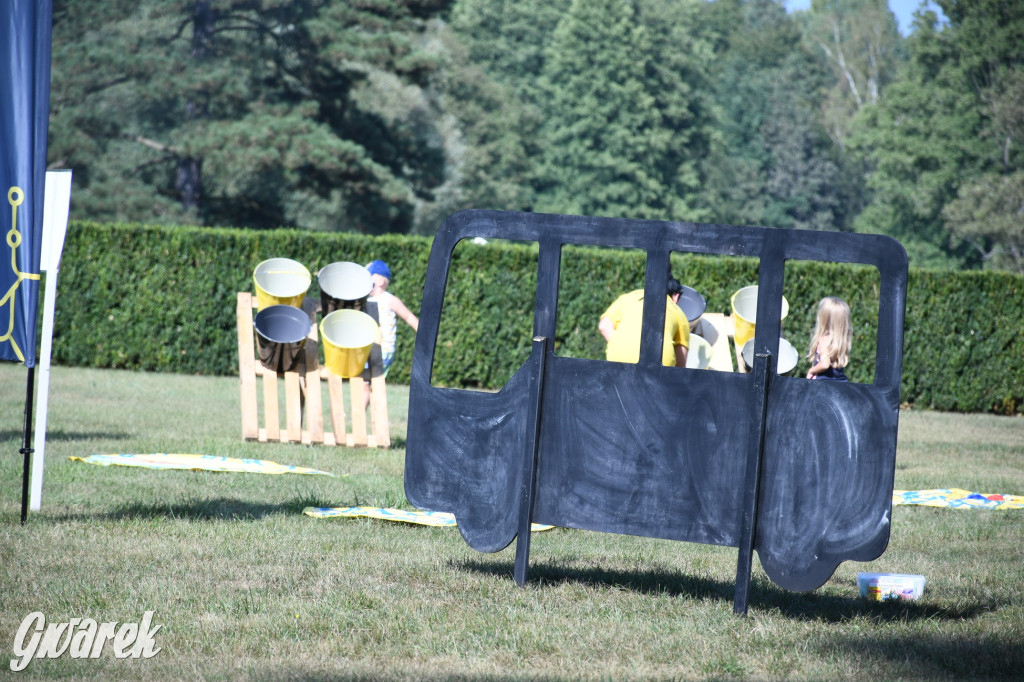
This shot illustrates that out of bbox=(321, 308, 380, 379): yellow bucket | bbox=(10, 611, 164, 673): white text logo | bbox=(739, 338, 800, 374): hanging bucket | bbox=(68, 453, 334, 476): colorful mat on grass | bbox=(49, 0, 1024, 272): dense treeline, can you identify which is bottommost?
bbox=(68, 453, 334, 476): colorful mat on grass

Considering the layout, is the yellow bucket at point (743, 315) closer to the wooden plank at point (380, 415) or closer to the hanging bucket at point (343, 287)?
the wooden plank at point (380, 415)

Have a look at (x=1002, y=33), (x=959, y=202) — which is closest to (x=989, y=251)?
(x=959, y=202)

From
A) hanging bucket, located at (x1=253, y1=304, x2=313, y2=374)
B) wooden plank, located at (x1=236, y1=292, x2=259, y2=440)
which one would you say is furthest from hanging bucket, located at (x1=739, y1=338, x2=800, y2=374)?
wooden plank, located at (x1=236, y1=292, x2=259, y2=440)

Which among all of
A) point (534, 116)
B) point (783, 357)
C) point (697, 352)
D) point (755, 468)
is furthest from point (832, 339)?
point (534, 116)

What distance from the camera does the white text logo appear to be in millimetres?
3967

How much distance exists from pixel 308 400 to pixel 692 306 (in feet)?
12.7

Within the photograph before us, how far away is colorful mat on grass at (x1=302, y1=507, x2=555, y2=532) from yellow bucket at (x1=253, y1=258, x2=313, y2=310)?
11.8 feet

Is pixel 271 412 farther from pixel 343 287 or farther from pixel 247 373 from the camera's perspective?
pixel 343 287

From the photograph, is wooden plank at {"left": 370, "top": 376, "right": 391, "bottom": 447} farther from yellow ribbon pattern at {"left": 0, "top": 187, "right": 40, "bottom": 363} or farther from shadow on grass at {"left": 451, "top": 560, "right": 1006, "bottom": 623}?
yellow ribbon pattern at {"left": 0, "top": 187, "right": 40, "bottom": 363}

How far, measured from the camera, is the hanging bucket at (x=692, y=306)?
8906mm

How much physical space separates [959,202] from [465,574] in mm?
37910

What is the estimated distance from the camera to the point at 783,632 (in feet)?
15.0

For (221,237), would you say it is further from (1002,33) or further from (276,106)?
(1002,33)

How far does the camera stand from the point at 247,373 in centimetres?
1011
